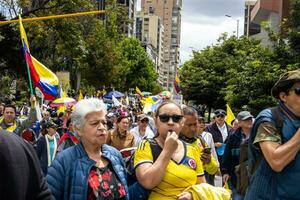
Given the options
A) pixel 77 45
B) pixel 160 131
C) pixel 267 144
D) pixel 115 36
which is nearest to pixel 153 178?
pixel 160 131

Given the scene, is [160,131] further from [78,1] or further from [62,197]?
[78,1]

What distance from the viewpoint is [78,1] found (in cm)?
2603

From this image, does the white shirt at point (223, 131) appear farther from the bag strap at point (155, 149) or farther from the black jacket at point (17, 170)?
the black jacket at point (17, 170)

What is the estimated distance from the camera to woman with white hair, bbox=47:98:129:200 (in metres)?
3.26

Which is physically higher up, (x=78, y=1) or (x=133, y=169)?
(x=78, y=1)

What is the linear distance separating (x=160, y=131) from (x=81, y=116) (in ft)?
1.85

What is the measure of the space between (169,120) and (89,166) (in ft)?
2.22

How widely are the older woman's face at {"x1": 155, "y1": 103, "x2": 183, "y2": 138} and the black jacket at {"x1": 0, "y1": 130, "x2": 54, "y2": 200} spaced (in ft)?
6.05

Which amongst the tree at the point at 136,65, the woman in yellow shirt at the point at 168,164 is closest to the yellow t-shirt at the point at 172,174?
the woman in yellow shirt at the point at 168,164

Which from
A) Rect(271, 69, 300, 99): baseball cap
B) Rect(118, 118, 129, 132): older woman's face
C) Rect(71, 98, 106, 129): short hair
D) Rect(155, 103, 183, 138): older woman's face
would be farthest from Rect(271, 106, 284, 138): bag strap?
Rect(118, 118, 129, 132): older woman's face

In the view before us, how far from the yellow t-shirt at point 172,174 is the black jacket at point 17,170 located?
5.41ft

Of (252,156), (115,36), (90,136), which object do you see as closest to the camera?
(252,156)

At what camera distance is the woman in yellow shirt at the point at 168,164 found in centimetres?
331

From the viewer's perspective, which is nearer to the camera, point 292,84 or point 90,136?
point 292,84
